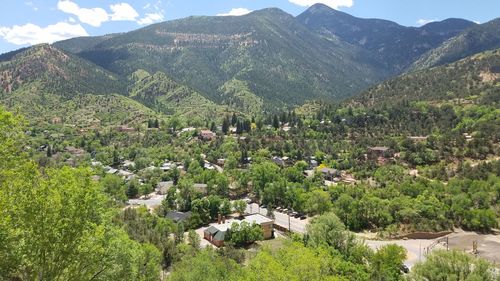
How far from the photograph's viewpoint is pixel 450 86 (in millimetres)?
144625

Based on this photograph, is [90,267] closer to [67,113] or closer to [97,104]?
[67,113]

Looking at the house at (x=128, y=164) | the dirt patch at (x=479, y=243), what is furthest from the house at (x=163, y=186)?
the dirt patch at (x=479, y=243)

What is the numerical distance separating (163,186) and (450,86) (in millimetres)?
109724

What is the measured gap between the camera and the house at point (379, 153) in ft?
322

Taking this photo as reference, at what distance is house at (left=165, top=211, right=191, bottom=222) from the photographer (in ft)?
213

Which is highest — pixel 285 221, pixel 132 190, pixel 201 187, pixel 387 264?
pixel 387 264

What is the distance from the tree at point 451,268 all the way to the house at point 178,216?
3851cm

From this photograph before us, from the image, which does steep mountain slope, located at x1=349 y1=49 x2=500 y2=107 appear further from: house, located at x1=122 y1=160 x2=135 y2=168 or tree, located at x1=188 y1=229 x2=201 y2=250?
tree, located at x1=188 y1=229 x2=201 y2=250

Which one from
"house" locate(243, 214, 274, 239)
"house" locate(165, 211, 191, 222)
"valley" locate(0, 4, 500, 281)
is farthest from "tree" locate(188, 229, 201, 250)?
"house" locate(165, 211, 191, 222)

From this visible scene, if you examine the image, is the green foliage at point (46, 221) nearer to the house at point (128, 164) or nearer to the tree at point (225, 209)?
the tree at point (225, 209)

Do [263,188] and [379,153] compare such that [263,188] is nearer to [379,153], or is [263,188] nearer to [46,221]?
[379,153]

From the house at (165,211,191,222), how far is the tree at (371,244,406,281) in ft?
109

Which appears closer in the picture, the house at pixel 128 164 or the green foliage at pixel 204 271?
the green foliage at pixel 204 271

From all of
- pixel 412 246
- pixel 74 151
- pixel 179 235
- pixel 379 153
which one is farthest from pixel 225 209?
pixel 74 151
